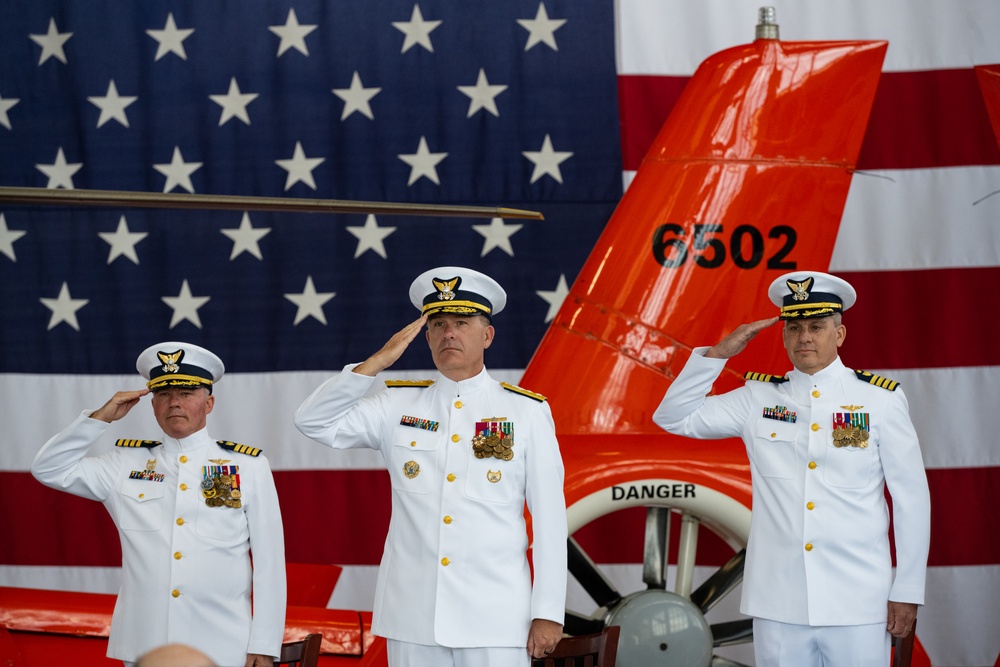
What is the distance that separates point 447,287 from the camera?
8.40 ft

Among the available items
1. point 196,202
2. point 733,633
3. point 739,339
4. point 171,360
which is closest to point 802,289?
point 739,339

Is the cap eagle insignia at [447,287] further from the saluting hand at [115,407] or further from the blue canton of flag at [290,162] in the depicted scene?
the blue canton of flag at [290,162]

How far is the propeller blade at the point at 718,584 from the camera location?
3301 mm

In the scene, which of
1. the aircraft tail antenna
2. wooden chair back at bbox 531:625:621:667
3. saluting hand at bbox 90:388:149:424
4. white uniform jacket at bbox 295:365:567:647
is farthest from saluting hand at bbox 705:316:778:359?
saluting hand at bbox 90:388:149:424

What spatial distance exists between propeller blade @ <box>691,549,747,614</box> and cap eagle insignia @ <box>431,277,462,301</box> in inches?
50.6

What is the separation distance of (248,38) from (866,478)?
3075mm

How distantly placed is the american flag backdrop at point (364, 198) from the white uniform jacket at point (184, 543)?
1.77 meters

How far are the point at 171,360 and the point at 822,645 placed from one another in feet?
5.33

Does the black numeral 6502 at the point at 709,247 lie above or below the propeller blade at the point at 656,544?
above

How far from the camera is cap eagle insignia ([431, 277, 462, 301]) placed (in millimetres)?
2555

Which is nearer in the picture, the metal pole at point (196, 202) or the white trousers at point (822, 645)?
the metal pole at point (196, 202)

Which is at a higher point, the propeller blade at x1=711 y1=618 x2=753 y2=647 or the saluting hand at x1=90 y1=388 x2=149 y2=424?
the saluting hand at x1=90 y1=388 x2=149 y2=424

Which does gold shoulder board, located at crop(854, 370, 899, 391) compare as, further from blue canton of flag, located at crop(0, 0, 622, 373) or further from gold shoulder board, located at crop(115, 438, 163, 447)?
blue canton of flag, located at crop(0, 0, 622, 373)

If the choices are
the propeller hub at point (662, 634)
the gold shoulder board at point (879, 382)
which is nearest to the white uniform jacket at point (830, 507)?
the gold shoulder board at point (879, 382)
